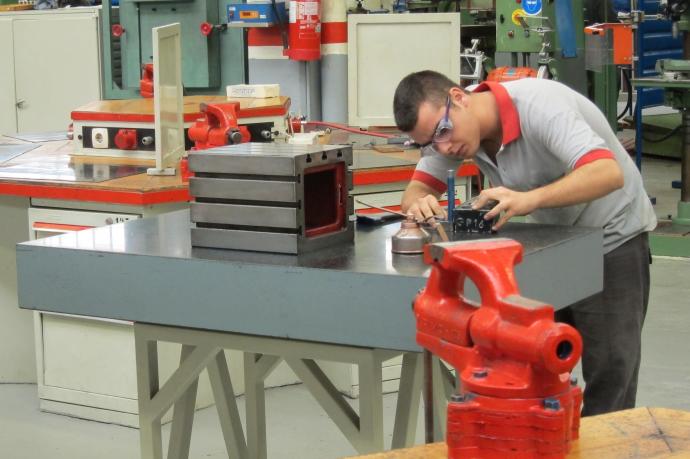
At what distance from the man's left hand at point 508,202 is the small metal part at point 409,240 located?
0.39 ft

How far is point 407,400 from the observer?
2.04 metres

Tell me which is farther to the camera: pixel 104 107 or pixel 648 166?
pixel 648 166

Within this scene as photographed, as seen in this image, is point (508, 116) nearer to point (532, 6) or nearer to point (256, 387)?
point (256, 387)

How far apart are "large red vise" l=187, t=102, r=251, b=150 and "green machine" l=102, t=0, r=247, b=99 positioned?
1.84 m

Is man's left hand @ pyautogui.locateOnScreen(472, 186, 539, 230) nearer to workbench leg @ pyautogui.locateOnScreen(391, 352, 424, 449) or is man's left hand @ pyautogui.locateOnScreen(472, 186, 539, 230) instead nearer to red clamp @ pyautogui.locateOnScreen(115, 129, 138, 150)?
workbench leg @ pyautogui.locateOnScreen(391, 352, 424, 449)

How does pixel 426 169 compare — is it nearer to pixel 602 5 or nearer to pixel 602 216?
pixel 602 216

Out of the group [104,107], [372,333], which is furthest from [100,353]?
[372,333]

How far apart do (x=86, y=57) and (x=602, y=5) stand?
3.45m

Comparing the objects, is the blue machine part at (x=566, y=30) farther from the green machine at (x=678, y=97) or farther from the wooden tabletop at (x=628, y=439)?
the wooden tabletop at (x=628, y=439)

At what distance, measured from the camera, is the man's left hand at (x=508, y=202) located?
1.80 metres

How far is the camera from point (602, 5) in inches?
279

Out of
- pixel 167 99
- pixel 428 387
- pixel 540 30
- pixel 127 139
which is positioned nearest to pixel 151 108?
pixel 127 139

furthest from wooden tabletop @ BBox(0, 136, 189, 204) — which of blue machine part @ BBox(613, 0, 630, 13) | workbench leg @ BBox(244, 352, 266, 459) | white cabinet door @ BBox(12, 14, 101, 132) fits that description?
blue machine part @ BBox(613, 0, 630, 13)

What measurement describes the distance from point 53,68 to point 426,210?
12.1 ft
